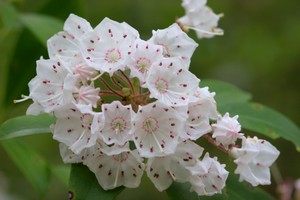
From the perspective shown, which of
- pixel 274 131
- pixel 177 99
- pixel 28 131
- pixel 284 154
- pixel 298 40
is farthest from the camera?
pixel 284 154

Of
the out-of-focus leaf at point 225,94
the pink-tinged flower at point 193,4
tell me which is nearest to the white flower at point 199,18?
the pink-tinged flower at point 193,4

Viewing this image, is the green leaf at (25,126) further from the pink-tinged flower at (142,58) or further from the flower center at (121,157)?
the pink-tinged flower at (142,58)

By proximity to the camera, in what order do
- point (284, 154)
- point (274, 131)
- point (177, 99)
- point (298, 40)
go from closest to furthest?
point (177, 99), point (274, 131), point (298, 40), point (284, 154)

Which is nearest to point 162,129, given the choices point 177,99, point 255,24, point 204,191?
point 177,99

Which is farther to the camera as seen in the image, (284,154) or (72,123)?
(284,154)

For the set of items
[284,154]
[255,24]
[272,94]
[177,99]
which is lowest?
[284,154]

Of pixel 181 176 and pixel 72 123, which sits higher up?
pixel 72 123

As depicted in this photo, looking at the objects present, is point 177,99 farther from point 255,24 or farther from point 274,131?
point 255,24

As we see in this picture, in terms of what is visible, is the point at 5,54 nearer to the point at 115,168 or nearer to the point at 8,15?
the point at 8,15

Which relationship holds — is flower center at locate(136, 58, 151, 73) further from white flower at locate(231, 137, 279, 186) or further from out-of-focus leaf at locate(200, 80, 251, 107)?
out-of-focus leaf at locate(200, 80, 251, 107)
